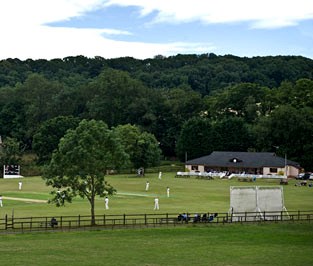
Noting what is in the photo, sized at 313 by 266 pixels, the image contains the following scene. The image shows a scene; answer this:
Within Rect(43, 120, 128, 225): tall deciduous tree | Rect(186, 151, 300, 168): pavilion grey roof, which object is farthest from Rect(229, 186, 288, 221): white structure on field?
Rect(186, 151, 300, 168): pavilion grey roof

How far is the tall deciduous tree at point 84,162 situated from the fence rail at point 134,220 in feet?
5.01

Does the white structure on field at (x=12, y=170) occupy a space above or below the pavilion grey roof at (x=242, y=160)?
below

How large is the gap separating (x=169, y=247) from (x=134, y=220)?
421 inches

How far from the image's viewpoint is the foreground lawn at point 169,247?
32625 millimetres

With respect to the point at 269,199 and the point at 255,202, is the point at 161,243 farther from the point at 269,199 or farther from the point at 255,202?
the point at 269,199

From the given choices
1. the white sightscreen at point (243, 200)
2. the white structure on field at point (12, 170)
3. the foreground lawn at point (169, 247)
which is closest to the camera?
the foreground lawn at point (169, 247)

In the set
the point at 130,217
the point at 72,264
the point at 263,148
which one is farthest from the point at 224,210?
the point at 263,148

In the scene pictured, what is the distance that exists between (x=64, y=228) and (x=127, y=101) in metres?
92.3

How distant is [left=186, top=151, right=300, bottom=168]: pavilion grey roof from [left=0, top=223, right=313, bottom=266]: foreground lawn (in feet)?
188

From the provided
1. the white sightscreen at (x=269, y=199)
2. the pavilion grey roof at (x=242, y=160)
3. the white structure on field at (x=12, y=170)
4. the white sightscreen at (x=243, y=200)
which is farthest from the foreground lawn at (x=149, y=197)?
the white structure on field at (x=12, y=170)

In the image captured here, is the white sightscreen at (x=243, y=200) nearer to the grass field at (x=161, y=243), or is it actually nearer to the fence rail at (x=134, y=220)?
the fence rail at (x=134, y=220)

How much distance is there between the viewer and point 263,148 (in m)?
118

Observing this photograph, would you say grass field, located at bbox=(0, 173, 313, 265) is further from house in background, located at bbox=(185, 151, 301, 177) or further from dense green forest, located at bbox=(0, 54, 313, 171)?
dense green forest, located at bbox=(0, 54, 313, 171)

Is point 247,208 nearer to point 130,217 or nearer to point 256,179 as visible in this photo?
point 130,217
